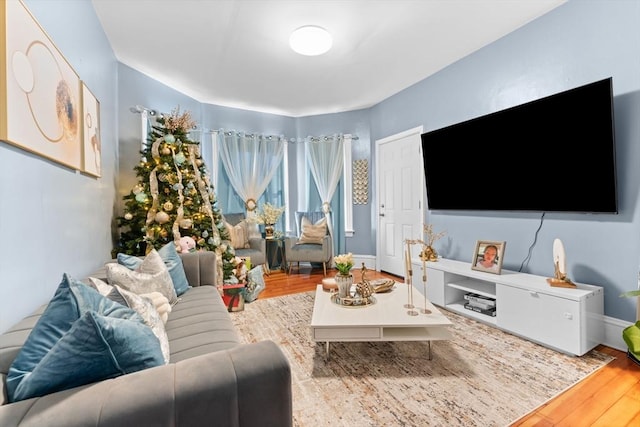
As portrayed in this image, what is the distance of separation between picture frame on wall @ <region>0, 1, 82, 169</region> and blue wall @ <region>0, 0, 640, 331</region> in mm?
88

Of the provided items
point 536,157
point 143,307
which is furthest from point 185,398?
point 536,157

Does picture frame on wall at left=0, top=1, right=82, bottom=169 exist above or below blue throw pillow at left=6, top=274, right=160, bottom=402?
above

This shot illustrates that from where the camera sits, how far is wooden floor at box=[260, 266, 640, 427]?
4.80 feet

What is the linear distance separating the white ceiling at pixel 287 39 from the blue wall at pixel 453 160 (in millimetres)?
195

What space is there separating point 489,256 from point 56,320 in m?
3.01

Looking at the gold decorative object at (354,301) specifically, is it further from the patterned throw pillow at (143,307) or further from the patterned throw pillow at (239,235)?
the patterned throw pillow at (239,235)

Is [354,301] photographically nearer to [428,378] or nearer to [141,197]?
[428,378]

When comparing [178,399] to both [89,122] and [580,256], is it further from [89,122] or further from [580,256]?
[580,256]

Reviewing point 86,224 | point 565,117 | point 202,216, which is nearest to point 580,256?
point 565,117

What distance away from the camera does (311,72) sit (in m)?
3.55

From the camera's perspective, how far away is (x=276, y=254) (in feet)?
16.3

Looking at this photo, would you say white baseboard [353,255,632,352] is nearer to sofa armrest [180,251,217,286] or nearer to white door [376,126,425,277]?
white door [376,126,425,277]

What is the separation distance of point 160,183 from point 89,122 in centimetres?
105

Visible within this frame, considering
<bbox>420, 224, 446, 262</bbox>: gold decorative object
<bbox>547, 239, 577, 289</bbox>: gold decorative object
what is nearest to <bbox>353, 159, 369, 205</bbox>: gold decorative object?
<bbox>420, 224, 446, 262</bbox>: gold decorative object
